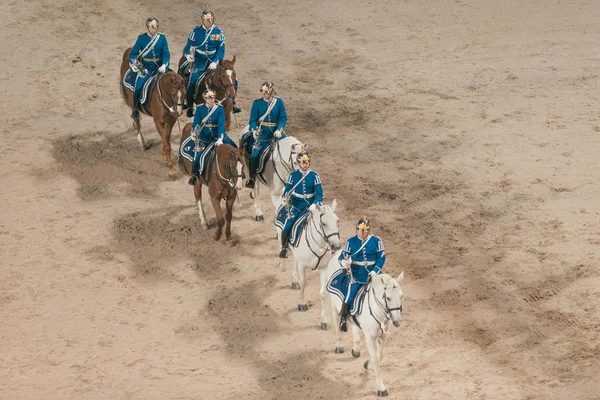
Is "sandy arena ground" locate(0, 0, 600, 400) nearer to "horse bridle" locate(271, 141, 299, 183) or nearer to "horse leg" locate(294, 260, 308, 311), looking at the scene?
"horse leg" locate(294, 260, 308, 311)

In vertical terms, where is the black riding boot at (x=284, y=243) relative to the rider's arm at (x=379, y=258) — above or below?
below

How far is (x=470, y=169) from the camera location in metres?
28.7

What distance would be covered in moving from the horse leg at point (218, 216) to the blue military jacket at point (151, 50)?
211 inches

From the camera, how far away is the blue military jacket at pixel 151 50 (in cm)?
2878

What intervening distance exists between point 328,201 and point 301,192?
5.06 meters

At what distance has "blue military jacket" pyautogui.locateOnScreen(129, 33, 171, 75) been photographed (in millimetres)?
28781

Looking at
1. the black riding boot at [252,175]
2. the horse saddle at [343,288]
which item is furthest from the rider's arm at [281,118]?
the horse saddle at [343,288]

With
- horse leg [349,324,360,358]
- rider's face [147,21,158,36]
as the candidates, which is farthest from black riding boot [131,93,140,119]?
Result: horse leg [349,324,360,358]

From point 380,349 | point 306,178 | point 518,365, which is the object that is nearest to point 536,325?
point 518,365

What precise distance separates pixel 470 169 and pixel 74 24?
51.8 feet

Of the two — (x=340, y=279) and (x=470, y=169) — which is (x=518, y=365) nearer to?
(x=340, y=279)

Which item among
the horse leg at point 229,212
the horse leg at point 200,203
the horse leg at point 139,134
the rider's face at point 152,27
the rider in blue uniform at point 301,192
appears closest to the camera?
the rider in blue uniform at point 301,192

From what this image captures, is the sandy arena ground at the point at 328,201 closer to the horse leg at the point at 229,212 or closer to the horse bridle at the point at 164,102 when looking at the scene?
the horse leg at the point at 229,212

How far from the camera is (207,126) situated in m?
25.5
